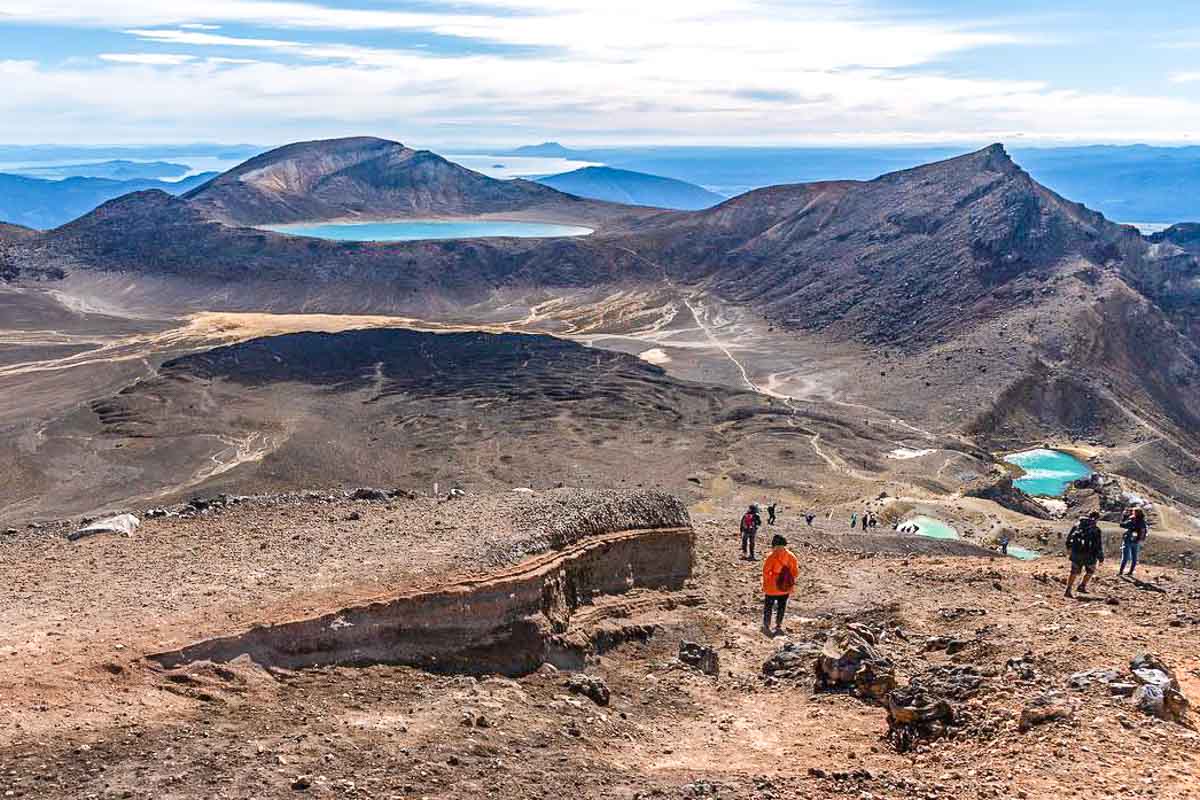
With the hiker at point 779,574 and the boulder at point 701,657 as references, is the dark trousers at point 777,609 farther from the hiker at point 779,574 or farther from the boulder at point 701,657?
the boulder at point 701,657

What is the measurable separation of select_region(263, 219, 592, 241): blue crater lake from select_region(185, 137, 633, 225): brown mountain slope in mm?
4900

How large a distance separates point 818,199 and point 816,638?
8122 cm

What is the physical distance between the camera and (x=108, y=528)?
1444 centimetres

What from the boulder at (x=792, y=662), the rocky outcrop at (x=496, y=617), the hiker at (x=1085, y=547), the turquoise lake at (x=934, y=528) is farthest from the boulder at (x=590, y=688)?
the turquoise lake at (x=934, y=528)

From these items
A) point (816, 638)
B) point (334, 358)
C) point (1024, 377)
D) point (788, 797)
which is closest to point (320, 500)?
point (816, 638)

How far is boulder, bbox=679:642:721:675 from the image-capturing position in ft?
39.5

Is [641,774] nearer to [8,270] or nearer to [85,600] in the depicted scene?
[85,600]

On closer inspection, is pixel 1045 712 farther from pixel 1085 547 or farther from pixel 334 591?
pixel 334 591

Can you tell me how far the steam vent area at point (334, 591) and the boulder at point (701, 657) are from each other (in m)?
0.85

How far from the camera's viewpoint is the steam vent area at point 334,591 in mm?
9172

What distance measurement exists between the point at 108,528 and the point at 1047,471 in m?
41.5

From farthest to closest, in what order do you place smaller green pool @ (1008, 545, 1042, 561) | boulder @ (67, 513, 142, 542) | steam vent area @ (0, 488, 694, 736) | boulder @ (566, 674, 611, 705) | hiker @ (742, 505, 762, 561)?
smaller green pool @ (1008, 545, 1042, 561) → hiker @ (742, 505, 762, 561) → boulder @ (67, 513, 142, 542) → boulder @ (566, 674, 611, 705) → steam vent area @ (0, 488, 694, 736)

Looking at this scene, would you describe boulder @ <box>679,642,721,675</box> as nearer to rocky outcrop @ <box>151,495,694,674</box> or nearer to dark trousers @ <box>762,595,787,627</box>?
rocky outcrop @ <box>151,495,694,674</box>

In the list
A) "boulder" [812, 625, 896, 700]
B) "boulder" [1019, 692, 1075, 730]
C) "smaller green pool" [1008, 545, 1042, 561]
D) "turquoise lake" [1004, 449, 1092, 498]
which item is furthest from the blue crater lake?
"boulder" [1019, 692, 1075, 730]
